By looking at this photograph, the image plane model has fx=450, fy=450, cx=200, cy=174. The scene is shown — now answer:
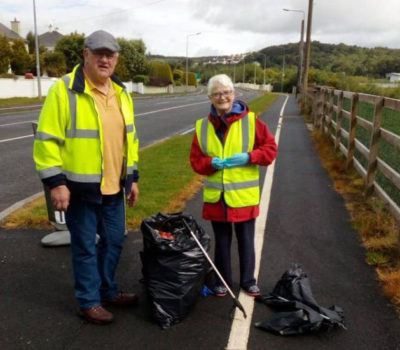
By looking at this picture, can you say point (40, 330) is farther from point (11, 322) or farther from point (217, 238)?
point (217, 238)

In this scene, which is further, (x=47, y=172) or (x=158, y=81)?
A: (x=158, y=81)

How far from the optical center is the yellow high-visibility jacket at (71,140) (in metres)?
2.96

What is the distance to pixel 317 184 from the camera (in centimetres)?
792

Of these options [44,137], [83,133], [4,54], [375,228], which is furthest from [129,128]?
[4,54]

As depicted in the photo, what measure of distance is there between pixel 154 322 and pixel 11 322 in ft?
3.47

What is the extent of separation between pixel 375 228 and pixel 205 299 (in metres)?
2.55

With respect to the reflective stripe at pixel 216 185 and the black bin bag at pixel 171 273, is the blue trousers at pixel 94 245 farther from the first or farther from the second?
the reflective stripe at pixel 216 185

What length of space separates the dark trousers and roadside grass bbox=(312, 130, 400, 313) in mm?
1169

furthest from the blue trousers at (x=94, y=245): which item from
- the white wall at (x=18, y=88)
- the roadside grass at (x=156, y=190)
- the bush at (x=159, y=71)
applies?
the bush at (x=159, y=71)

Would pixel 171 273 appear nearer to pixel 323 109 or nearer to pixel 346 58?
pixel 323 109

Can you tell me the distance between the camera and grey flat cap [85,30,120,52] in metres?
3.01

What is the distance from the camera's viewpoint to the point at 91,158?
3098mm

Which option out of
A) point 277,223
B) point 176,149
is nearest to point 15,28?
point 176,149

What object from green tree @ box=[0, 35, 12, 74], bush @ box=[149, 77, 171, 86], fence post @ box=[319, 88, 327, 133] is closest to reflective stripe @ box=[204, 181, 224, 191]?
fence post @ box=[319, 88, 327, 133]
